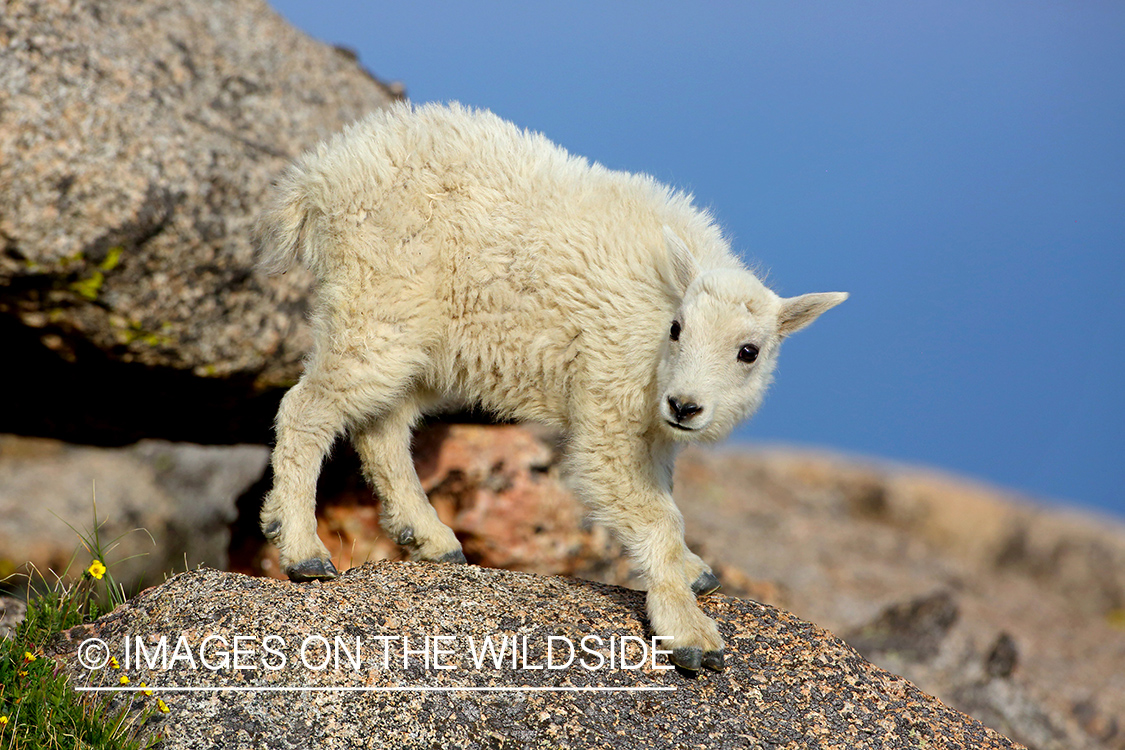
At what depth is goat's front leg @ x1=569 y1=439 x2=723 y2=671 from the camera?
480 cm

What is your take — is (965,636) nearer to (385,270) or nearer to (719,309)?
(719,309)

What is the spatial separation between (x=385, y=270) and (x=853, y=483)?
11.7m

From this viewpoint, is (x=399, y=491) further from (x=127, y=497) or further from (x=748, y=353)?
(x=127, y=497)

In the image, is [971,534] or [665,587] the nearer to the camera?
[665,587]

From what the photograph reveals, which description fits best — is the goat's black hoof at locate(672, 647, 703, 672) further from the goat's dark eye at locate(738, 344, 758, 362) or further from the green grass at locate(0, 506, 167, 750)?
the green grass at locate(0, 506, 167, 750)

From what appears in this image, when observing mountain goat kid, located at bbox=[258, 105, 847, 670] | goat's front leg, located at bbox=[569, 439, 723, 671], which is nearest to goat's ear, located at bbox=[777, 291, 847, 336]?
mountain goat kid, located at bbox=[258, 105, 847, 670]

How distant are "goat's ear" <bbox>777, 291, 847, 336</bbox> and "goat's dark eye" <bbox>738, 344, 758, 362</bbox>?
26 centimetres

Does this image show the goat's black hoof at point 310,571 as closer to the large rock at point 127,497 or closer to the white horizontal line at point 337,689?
the white horizontal line at point 337,689

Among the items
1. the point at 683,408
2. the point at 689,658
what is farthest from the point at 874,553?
the point at 683,408

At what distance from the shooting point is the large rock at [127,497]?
37.0 feet

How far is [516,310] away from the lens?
208 inches

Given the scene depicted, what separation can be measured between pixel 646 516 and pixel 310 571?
1.83 meters

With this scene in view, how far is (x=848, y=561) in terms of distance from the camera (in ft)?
37.1

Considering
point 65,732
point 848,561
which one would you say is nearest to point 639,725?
point 65,732
